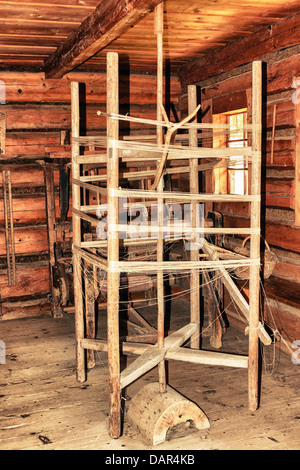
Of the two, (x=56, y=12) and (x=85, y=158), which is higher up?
(x=56, y=12)

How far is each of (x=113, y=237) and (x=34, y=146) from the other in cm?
431

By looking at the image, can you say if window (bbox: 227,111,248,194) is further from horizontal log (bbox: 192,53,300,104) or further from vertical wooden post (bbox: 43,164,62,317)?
vertical wooden post (bbox: 43,164,62,317)

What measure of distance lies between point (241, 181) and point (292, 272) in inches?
69.2

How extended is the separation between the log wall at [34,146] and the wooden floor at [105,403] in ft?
4.77

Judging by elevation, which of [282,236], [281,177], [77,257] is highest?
[281,177]

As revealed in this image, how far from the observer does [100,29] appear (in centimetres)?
484

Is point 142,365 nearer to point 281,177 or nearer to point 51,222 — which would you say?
point 281,177

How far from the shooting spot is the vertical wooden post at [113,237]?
3.89 meters

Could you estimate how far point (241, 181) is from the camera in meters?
7.13

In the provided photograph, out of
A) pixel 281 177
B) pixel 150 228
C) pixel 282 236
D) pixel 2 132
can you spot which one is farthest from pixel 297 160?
pixel 2 132

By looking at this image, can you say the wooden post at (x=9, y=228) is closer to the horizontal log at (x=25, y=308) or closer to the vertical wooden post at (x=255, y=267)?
the horizontal log at (x=25, y=308)
